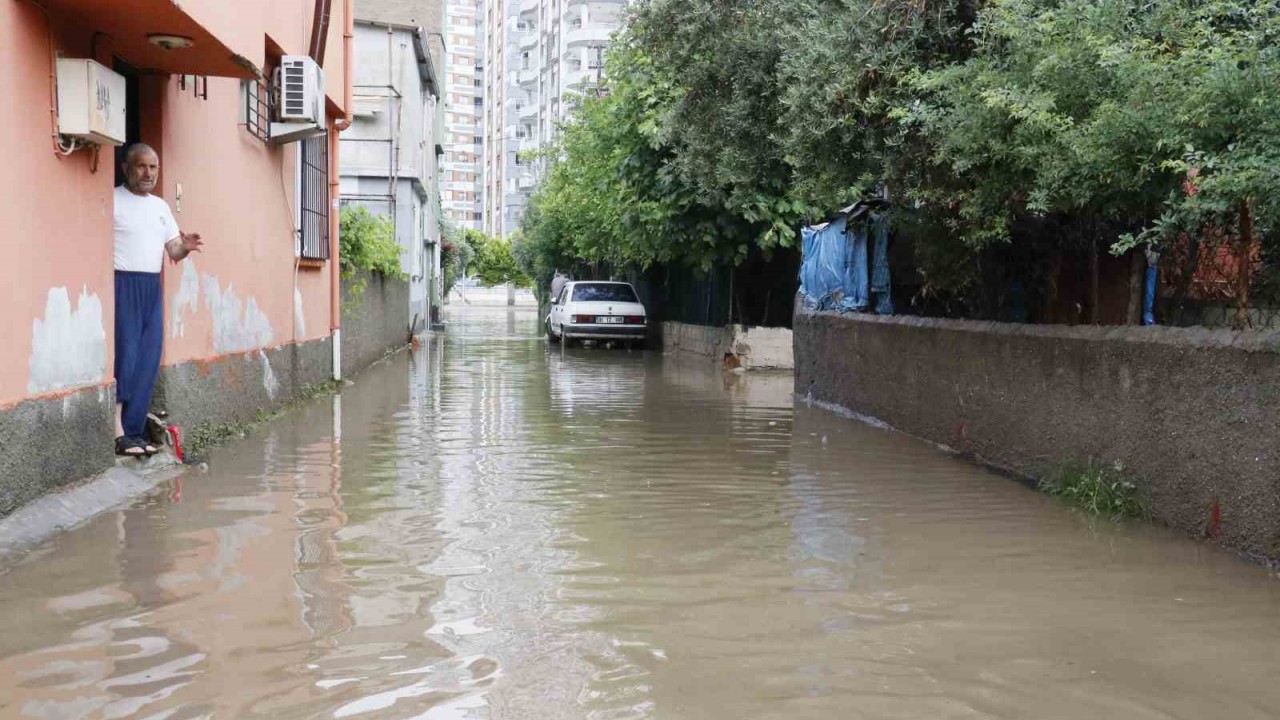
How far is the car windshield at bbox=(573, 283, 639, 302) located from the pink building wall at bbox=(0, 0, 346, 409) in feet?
48.9

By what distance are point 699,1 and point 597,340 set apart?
55.6 ft

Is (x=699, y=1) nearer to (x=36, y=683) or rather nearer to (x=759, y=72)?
(x=759, y=72)

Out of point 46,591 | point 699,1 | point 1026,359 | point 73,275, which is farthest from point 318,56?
point 46,591

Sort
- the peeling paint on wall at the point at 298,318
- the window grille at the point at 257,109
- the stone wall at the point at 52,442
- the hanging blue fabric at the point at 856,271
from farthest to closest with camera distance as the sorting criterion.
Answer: the hanging blue fabric at the point at 856,271 → the peeling paint on wall at the point at 298,318 → the window grille at the point at 257,109 → the stone wall at the point at 52,442

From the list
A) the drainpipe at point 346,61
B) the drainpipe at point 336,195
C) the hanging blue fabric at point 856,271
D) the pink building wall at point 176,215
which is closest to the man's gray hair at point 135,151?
the pink building wall at point 176,215

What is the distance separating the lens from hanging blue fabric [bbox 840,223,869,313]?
14.6 metres

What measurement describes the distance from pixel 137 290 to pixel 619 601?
445cm

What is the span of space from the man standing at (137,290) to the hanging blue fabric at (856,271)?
8403 millimetres

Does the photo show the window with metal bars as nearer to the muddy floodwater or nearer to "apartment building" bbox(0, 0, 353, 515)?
"apartment building" bbox(0, 0, 353, 515)

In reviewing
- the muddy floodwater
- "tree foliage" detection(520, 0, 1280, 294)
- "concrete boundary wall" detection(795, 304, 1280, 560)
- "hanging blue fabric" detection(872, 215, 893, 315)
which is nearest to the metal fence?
"tree foliage" detection(520, 0, 1280, 294)

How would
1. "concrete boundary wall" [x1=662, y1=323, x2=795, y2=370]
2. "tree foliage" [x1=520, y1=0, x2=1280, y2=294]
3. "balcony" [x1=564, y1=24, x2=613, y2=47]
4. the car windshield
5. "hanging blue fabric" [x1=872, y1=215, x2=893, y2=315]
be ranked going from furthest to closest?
"balcony" [x1=564, y1=24, x2=613, y2=47], the car windshield, "concrete boundary wall" [x1=662, y1=323, x2=795, y2=370], "hanging blue fabric" [x1=872, y1=215, x2=893, y2=315], "tree foliage" [x1=520, y1=0, x2=1280, y2=294]

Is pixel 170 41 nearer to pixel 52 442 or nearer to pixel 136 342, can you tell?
pixel 136 342

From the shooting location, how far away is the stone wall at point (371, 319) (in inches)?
702

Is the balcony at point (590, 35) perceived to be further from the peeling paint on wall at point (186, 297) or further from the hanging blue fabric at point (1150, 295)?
the hanging blue fabric at point (1150, 295)
